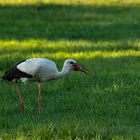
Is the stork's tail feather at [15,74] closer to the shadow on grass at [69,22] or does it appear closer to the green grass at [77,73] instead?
the green grass at [77,73]

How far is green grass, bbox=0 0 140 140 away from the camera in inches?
360

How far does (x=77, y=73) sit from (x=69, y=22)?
9684mm

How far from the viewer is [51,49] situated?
1769cm

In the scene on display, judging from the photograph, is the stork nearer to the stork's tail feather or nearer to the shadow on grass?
the stork's tail feather

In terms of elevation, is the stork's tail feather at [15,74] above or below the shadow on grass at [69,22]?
below

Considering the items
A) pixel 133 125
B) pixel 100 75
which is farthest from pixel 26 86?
pixel 133 125

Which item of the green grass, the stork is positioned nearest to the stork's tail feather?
the stork

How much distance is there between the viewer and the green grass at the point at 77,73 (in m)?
9.15

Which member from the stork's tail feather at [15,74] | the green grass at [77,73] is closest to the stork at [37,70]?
the stork's tail feather at [15,74]

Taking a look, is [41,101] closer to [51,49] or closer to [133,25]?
[51,49]

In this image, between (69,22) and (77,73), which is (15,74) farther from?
(69,22)

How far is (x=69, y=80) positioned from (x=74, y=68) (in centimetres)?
240

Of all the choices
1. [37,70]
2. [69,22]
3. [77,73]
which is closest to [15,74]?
[37,70]

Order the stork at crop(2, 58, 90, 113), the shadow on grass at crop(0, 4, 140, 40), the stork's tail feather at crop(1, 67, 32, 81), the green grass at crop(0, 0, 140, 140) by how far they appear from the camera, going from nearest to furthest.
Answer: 1. the green grass at crop(0, 0, 140, 140)
2. the stork at crop(2, 58, 90, 113)
3. the stork's tail feather at crop(1, 67, 32, 81)
4. the shadow on grass at crop(0, 4, 140, 40)
